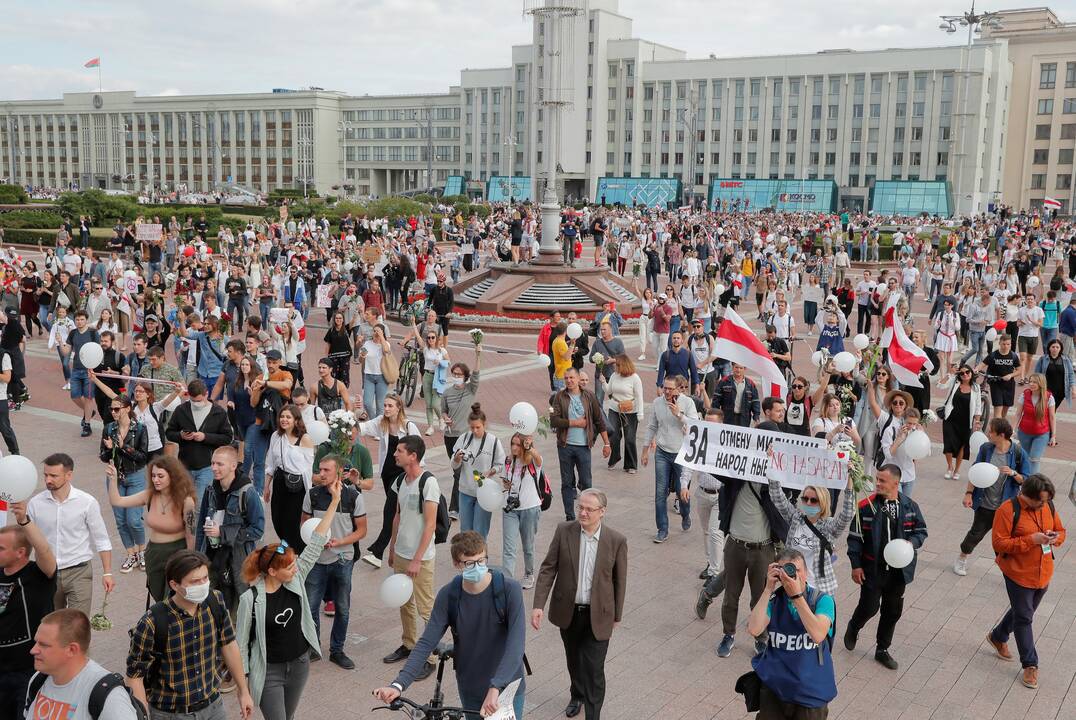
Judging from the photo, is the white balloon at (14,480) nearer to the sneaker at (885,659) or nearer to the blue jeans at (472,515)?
the blue jeans at (472,515)

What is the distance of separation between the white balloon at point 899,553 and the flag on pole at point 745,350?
9.52ft

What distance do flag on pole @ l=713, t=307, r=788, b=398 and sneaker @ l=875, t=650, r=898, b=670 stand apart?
299 centimetres

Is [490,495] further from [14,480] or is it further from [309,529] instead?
[14,480]

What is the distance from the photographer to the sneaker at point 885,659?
7.14m

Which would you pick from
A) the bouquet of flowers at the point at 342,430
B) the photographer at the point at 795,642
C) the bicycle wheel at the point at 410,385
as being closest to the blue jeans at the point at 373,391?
the bicycle wheel at the point at 410,385

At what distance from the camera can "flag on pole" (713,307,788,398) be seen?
960 cm

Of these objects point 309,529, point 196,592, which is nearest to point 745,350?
point 309,529

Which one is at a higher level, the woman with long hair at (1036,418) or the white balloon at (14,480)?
the white balloon at (14,480)

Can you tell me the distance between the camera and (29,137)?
13425cm

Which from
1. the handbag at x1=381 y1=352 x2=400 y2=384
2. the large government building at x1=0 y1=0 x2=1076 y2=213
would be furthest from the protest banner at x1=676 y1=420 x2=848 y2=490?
the large government building at x1=0 y1=0 x2=1076 y2=213

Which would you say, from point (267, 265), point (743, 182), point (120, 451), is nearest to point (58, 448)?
point (120, 451)

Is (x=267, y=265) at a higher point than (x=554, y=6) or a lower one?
lower

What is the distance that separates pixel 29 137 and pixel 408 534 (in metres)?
147

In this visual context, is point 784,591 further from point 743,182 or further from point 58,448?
point 743,182
